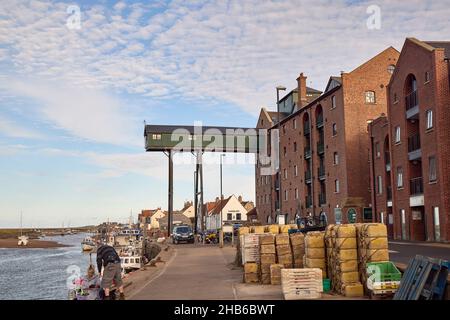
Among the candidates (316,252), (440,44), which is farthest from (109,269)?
(440,44)

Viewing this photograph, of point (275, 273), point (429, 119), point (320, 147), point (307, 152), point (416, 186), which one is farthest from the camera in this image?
point (307, 152)

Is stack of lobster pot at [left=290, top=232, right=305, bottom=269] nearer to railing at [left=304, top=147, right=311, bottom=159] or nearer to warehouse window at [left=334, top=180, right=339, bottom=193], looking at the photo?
warehouse window at [left=334, top=180, right=339, bottom=193]

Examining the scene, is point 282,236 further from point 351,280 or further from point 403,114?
point 403,114

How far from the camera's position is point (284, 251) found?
18.5 metres

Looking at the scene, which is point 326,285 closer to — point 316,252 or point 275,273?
point 316,252

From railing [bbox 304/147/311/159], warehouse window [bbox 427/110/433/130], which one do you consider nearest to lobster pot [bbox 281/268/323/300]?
warehouse window [bbox 427/110/433/130]

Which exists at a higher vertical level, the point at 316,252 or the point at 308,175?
the point at 308,175

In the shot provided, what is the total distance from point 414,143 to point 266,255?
25123mm

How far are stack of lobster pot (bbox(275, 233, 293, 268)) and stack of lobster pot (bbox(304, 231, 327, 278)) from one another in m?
2.09

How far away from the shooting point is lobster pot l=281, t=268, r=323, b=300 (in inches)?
548

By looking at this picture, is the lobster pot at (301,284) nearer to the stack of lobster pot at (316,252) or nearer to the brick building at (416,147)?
the stack of lobster pot at (316,252)

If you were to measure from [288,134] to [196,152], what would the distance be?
1563 cm

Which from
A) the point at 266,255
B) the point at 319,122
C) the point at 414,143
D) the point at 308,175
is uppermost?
the point at 319,122
